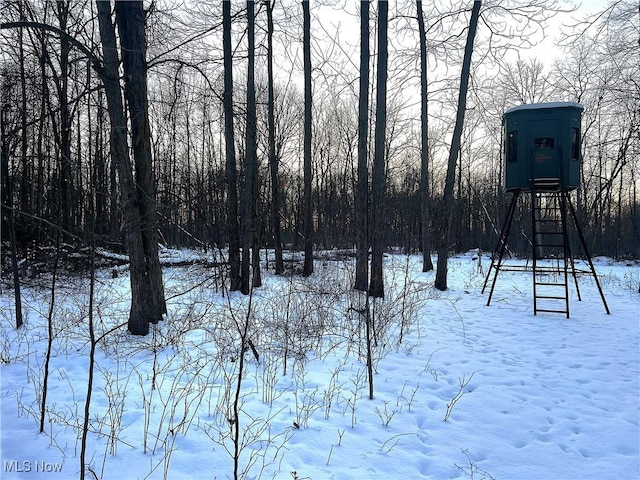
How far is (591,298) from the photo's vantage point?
26.7 ft

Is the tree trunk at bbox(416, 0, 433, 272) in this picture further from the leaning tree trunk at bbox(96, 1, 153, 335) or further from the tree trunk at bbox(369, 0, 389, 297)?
the leaning tree trunk at bbox(96, 1, 153, 335)

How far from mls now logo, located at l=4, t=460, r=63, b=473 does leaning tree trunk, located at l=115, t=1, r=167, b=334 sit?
2.67 m

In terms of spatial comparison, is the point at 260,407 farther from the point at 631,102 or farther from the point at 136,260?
the point at 631,102

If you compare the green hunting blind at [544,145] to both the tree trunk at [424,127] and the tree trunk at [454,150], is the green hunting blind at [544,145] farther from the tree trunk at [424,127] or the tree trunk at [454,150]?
the tree trunk at [424,127]

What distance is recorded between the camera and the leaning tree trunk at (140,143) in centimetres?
466

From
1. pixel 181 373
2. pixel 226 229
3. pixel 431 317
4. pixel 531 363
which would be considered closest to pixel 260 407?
pixel 181 373

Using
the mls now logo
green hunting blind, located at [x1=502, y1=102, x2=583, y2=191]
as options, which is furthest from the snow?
green hunting blind, located at [x1=502, y1=102, x2=583, y2=191]

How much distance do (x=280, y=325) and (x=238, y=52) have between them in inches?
287

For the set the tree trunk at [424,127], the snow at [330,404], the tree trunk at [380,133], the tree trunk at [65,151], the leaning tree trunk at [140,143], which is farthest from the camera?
the tree trunk at [424,127]

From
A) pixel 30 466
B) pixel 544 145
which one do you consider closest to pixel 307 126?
pixel 544 145

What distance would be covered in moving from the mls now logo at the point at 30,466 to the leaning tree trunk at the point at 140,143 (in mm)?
2670

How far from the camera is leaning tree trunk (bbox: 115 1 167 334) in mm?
4656

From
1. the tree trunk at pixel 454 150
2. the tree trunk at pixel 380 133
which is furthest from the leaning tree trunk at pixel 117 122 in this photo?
the tree trunk at pixel 454 150

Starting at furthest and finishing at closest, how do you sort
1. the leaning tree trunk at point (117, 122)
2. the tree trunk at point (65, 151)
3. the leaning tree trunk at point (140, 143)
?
1. the leaning tree trunk at point (140, 143)
2. the leaning tree trunk at point (117, 122)
3. the tree trunk at point (65, 151)
